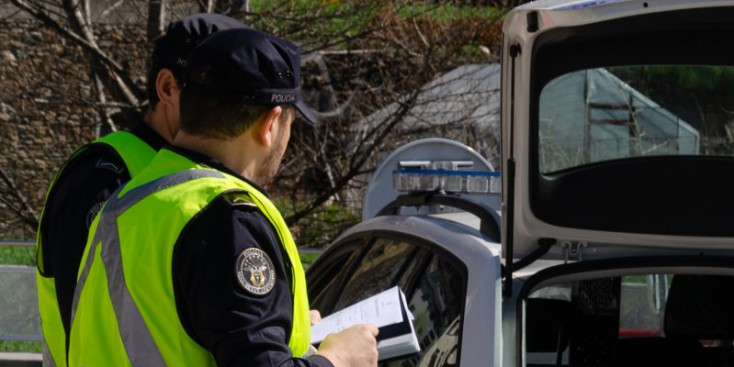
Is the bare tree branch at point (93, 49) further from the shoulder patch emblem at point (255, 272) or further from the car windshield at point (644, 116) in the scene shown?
the shoulder patch emblem at point (255, 272)

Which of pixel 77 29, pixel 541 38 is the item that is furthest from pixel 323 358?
pixel 77 29

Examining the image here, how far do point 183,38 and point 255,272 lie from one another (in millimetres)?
1131

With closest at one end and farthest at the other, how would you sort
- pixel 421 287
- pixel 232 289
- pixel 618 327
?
pixel 232 289
pixel 421 287
pixel 618 327

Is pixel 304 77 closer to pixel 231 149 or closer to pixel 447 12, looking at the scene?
pixel 447 12

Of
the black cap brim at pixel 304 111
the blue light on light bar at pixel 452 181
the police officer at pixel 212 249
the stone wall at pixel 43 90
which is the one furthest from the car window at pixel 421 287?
the stone wall at pixel 43 90

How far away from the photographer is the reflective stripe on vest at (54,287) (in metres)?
2.78

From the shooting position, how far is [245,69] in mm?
2221

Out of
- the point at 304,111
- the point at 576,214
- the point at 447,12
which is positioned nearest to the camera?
the point at 304,111

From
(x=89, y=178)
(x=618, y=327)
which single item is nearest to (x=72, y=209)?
(x=89, y=178)

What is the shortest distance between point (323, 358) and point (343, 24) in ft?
26.0

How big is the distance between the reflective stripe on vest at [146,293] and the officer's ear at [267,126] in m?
0.10

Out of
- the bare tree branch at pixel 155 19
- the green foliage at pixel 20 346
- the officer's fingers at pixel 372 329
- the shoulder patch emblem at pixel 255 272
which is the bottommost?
the green foliage at pixel 20 346

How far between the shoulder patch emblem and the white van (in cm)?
96

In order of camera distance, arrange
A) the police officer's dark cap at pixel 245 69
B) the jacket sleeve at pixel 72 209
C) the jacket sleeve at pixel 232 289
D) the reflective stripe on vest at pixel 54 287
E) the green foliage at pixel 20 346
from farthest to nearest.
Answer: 1. the green foliage at pixel 20 346
2. the reflective stripe on vest at pixel 54 287
3. the jacket sleeve at pixel 72 209
4. the police officer's dark cap at pixel 245 69
5. the jacket sleeve at pixel 232 289
